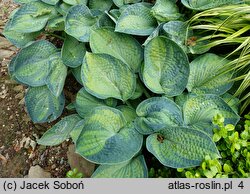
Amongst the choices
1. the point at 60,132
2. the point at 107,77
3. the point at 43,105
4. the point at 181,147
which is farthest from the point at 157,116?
the point at 43,105

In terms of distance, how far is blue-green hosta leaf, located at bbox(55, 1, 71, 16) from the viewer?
75.5 inches

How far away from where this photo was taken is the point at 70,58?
1.83 meters

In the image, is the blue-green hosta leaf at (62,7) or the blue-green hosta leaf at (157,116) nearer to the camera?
the blue-green hosta leaf at (157,116)

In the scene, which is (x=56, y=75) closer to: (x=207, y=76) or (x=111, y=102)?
(x=111, y=102)

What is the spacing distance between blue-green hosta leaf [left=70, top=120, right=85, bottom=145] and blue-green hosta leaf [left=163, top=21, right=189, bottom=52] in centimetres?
47

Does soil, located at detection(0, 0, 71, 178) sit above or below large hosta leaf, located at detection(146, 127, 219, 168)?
below

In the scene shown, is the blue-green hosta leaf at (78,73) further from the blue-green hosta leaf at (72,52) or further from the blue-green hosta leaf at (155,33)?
the blue-green hosta leaf at (155,33)

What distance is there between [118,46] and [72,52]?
220 millimetres

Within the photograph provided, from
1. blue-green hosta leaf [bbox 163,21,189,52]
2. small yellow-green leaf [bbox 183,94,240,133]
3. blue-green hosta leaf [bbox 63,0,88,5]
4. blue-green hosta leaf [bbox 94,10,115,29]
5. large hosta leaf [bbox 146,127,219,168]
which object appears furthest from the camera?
blue-green hosta leaf [bbox 63,0,88,5]

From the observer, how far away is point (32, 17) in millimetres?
1932

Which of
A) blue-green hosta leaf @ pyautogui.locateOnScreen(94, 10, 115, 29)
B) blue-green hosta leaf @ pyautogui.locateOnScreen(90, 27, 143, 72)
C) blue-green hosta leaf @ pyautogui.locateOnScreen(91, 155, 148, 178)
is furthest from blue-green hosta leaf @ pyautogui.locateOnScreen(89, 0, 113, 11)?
blue-green hosta leaf @ pyautogui.locateOnScreen(91, 155, 148, 178)

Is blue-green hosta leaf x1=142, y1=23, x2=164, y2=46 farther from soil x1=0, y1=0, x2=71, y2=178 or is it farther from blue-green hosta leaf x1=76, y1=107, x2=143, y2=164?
soil x1=0, y1=0, x2=71, y2=178

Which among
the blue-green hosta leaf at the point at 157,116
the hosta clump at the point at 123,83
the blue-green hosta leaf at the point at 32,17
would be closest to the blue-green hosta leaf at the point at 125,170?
the hosta clump at the point at 123,83

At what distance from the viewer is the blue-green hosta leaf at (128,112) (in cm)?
164
